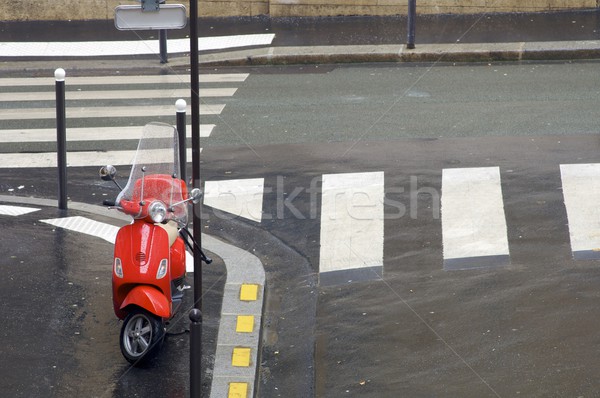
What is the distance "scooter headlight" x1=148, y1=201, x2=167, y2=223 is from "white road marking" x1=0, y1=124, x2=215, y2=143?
17.9 feet

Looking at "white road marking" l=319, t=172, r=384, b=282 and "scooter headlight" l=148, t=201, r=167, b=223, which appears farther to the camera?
"white road marking" l=319, t=172, r=384, b=282

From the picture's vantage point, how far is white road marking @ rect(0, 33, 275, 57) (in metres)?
17.4

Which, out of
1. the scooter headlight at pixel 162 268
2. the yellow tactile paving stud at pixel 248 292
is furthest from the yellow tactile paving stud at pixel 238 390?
the yellow tactile paving stud at pixel 248 292

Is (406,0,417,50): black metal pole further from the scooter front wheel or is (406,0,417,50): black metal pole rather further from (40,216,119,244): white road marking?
the scooter front wheel

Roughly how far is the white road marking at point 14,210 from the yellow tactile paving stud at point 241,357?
3726 mm

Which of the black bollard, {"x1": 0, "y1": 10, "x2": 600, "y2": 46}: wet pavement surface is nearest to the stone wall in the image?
{"x1": 0, "y1": 10, "x2": 600, "y2": 46}: wet pavement surface

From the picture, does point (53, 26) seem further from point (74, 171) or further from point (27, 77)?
point (74, 171)

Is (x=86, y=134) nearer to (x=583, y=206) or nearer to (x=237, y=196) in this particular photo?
(x=237, y=196)

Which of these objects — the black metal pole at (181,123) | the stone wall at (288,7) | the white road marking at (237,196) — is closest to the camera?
the black metal pole at (181,123)

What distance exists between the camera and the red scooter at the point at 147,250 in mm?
7387

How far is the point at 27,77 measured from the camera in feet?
53.3

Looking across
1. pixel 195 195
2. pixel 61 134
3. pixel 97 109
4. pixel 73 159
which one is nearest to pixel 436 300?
pixel 195 195

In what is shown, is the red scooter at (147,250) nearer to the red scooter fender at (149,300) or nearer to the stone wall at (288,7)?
the red scooter fender at (149,300)

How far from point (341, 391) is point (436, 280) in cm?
192
